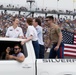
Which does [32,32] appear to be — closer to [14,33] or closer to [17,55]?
[14,33]

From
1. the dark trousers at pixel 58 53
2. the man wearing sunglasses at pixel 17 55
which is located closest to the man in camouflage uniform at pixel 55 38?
the dark trousers at pixel 58 53

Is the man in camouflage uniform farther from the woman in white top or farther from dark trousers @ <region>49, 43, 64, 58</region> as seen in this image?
the woman in white top

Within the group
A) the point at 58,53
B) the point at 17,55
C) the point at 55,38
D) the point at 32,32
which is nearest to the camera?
the point at 17,55

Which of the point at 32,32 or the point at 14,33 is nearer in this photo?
the point at 32,32

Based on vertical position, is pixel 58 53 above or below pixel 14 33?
below

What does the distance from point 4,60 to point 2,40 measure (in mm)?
431

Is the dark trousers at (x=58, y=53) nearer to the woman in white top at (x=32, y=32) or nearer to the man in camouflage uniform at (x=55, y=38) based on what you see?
the man in camouflage uniform at (x=55, y=38)

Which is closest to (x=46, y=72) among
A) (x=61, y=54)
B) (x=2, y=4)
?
(x=61, y=54)

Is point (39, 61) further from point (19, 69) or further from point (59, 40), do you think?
point (59, 40)

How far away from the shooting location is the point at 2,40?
5.74 metres

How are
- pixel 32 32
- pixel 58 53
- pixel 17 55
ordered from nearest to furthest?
pixel 17 55, pixel 32 32, pixel 58 53

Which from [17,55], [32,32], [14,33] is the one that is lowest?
[17,55]

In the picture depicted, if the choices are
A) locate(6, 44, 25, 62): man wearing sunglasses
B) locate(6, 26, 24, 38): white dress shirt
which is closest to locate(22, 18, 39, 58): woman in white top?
locate(6, 26, 24, 38): white dress shirt

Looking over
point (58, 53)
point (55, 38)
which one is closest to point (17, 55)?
point (58, 53)
